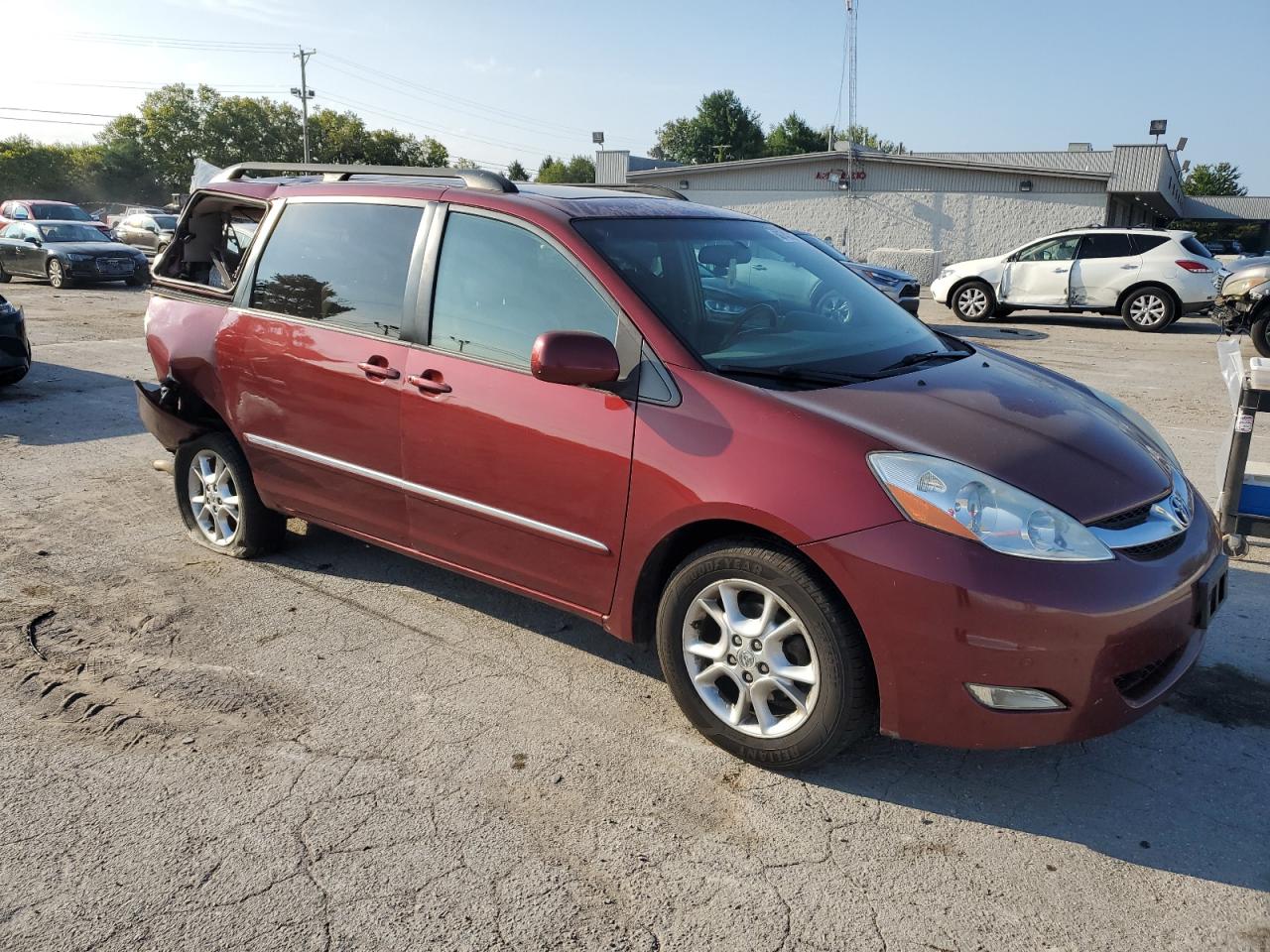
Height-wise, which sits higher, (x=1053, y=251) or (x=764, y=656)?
(x=1053, y=251)

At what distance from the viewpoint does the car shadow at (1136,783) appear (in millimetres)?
2721

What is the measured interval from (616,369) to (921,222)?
3211 cm

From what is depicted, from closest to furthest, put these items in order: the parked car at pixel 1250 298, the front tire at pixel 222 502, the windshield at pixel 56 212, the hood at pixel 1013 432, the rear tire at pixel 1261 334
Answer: the hood at pixel 1013 432
the front tire at pixel 222 502
the parked car at pixel 1250 298
the rear tire at pixel 1261 334
the windshield at pixel 56 212

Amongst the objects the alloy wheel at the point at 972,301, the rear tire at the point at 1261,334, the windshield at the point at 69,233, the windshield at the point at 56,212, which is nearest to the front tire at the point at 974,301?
the alloy wheel at the point at 972,301

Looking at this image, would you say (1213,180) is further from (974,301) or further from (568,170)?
(974,301)

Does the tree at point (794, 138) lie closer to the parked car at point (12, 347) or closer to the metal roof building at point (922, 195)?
the metal roof building at point (922, 195)

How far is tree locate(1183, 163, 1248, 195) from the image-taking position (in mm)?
87562

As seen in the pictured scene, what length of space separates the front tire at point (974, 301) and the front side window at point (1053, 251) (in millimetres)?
785

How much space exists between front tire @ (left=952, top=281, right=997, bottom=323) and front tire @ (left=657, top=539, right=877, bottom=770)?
16.1 metres

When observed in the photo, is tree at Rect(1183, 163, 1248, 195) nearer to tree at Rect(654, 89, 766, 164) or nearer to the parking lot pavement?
tree at Rect(654, 89, 766, 164)

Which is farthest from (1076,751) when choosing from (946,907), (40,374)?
(40,374)

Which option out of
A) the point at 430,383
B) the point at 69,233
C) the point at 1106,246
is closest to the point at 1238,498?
the point at 430,383

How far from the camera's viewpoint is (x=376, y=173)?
4527mm

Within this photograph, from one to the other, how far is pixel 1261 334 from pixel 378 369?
42.9 ft
